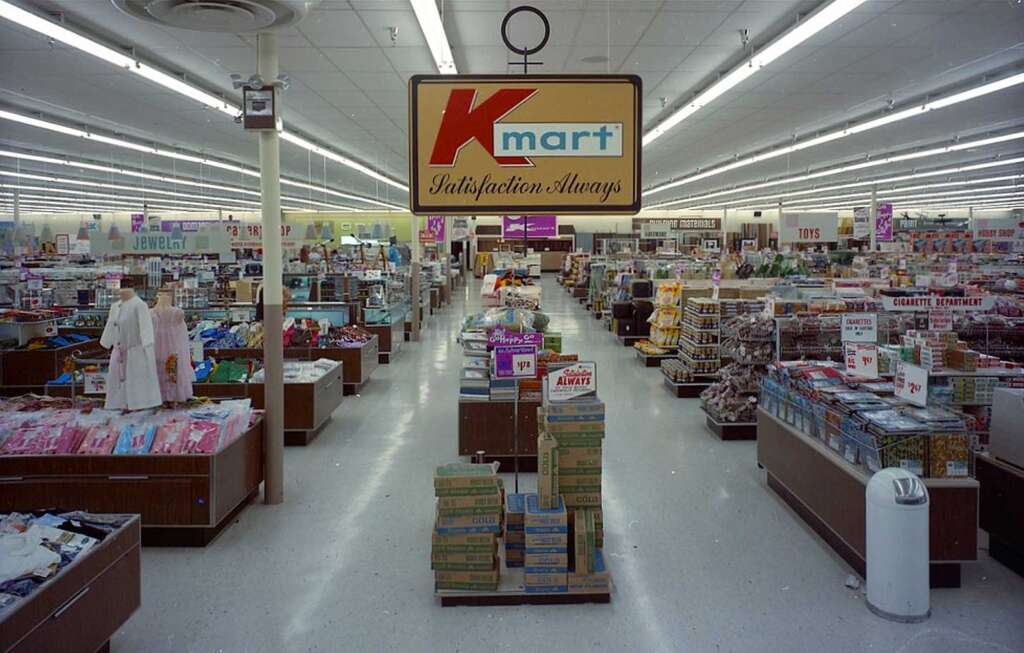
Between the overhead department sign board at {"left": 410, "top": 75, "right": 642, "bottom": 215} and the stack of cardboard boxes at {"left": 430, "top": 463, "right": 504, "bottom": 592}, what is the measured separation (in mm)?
1791

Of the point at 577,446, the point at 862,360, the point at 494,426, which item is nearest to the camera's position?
the point at 577,446

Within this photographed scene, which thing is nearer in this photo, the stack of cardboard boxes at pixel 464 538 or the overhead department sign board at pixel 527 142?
the overhead department sign board at pixel 527 142

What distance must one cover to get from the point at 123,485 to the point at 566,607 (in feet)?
9.88

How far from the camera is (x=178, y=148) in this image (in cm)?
1803

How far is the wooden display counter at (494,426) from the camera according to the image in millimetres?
6863

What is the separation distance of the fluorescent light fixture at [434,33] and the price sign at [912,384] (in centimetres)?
569

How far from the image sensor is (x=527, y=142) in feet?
11.1

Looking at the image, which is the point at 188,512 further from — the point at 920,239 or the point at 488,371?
the point at 920,239

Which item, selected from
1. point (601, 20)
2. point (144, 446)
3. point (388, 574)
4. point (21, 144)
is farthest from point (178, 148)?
point (388, 574)

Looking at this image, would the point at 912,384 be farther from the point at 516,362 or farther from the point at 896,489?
the point at 516,362

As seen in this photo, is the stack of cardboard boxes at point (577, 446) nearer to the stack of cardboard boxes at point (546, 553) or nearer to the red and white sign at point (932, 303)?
the stack of cardboard boxes at point (546, 553)

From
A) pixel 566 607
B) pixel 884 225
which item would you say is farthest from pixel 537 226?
pixel 566 607

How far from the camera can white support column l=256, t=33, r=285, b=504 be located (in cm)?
567

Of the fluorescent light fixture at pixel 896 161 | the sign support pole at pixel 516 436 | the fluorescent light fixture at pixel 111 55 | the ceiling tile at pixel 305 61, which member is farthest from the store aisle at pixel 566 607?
the fluorescent light fixture at pixel 896 161
